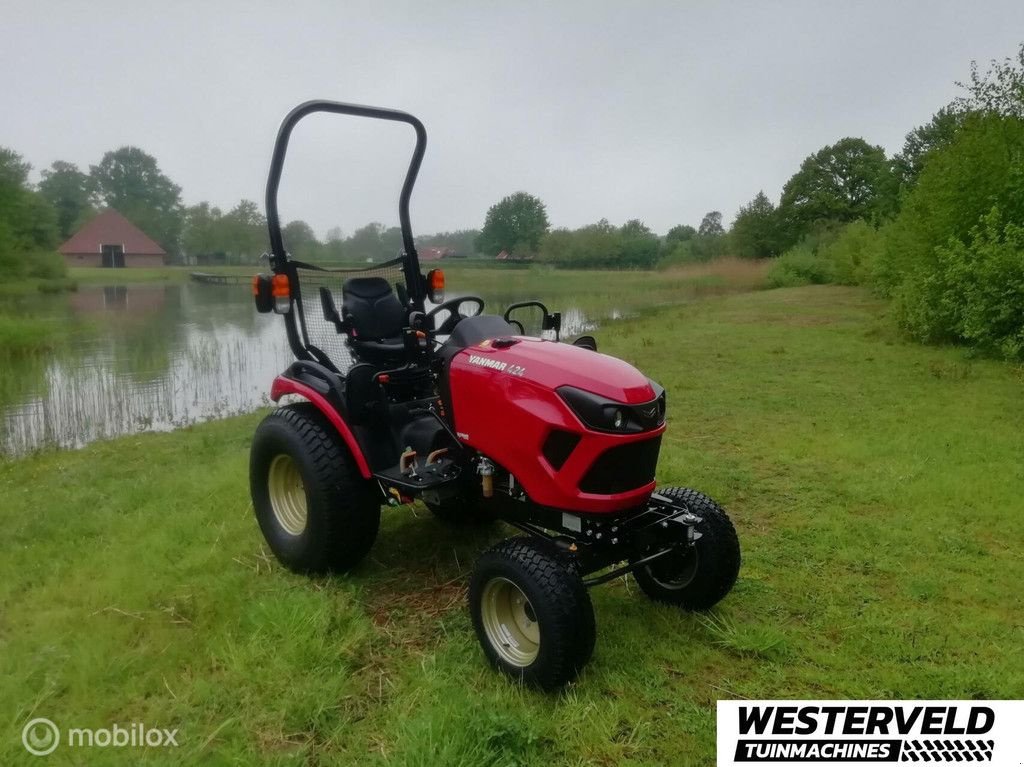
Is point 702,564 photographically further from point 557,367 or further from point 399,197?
point 399,197

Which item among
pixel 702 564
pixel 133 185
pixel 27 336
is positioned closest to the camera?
pixel 702 564

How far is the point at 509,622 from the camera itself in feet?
8.52

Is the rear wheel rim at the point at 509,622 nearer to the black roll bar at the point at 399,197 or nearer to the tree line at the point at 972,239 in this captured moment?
the black roll bar at the point at 399,197

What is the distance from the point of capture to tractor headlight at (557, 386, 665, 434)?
7.72ft

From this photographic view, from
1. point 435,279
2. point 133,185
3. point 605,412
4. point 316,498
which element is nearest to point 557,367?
point 605,412

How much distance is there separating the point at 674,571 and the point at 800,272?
30.4 meters

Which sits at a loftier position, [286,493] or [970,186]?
[970,186]

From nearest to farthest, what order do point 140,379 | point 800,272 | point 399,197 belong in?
1. point 399,197
2. point 140,379
3. point 800,272

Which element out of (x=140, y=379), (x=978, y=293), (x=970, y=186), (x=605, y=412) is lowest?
(x=140, y=379)

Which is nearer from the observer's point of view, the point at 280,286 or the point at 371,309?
the point at 280,286

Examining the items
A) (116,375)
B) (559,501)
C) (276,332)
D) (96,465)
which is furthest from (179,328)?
(559,501)

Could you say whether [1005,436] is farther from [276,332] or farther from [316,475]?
[276,332]

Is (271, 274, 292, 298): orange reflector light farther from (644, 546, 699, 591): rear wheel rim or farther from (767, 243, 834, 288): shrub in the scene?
(767, 243, 834, 288): shrub

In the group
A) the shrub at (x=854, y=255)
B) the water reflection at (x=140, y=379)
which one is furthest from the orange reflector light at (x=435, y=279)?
the shrub at (x=854, y=255)
